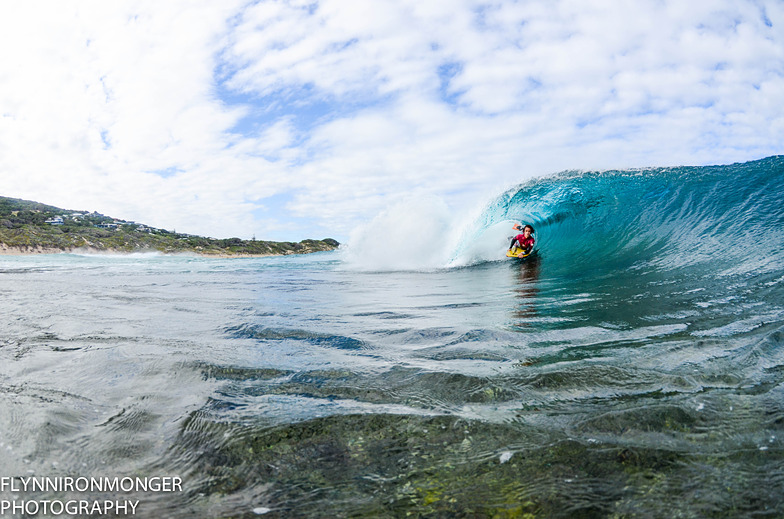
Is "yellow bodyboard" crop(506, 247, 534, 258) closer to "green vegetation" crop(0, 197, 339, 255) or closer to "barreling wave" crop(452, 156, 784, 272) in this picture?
"barreling wave" crop(452, 156, 784, 272)

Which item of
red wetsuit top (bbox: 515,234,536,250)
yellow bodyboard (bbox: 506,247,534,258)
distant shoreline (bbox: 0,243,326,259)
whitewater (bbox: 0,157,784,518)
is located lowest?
whitewater (bbox: 0,157,784,518)

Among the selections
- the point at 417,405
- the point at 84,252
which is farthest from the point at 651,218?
the point at 84,252

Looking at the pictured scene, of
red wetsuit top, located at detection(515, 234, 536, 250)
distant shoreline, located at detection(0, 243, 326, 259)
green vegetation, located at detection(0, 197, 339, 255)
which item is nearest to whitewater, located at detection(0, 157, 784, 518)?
red wetsuit top, located at detection(515, 234, 536, 250)

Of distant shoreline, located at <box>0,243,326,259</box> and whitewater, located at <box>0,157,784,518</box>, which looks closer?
whitewater, located at <box>0,157,784,518</box>

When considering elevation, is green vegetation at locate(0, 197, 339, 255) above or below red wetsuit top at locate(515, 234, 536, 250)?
above

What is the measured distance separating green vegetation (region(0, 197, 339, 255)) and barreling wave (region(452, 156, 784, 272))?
142 feet

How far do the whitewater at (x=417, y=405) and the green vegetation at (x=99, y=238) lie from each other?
4919cm

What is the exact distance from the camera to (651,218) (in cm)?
1141

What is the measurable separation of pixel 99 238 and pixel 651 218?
184 feet

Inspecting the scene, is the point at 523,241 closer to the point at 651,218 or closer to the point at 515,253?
the point at 515,253

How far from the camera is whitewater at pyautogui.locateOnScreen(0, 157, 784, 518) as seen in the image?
60.3 inches

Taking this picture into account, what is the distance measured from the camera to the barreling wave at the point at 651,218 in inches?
330

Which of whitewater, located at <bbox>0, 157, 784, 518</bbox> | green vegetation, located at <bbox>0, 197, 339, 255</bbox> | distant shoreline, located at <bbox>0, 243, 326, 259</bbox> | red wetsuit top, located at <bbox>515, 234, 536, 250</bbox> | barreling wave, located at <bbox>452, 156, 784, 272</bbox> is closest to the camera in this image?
whitewater, located at <bbox>0, 157, 784, 518</bbox>

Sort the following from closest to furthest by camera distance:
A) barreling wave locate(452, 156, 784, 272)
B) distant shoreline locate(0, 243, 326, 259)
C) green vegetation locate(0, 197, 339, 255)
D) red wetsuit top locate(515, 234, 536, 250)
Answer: barreling wave locate(452, 156, 784, 272) → red wetsuit top locate(515, 234, 536, 250) → distant shoreline locate(0, 243, 326, 259) → green vegetation locate(0, 197, 339, 255)
